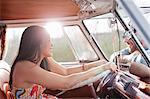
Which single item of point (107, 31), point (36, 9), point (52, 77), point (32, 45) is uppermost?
point (36, 9)

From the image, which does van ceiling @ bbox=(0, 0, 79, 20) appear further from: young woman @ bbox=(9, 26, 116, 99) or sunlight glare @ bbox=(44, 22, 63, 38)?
young woman @ bbox=(9, 26, 116, 99)

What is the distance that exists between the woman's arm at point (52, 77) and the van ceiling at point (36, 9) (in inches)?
63.6

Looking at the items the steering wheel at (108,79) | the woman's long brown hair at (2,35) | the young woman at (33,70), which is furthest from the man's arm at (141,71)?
the woman's long brown hair at (2,35)

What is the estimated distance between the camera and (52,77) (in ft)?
7.01

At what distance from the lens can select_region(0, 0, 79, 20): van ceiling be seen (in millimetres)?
3803

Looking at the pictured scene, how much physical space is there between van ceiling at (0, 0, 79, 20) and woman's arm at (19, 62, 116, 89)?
5.30 feet

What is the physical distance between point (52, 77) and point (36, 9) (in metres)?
2.02

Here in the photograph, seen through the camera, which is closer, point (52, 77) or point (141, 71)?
point (141, 71)

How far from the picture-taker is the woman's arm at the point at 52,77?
6.99ft

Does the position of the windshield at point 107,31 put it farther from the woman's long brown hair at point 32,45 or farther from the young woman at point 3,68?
the young woman at point 3,68

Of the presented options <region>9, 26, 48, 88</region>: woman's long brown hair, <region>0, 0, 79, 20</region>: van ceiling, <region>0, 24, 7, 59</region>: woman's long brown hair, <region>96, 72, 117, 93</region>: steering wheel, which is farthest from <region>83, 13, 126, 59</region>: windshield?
<region>0, 24, 7, 59</region>: woman's long brown hair

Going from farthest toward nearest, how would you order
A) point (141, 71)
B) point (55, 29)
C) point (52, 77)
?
point (55, 29) < point (52, 77) < point (141, 71)

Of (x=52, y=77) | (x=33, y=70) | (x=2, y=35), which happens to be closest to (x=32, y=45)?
(x=33, y=70)

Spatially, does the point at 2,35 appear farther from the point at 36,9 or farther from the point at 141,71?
the point at 141,71
